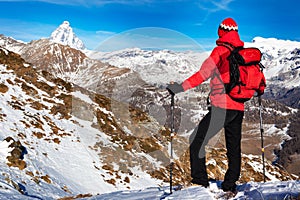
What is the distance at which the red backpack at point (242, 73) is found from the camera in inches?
280

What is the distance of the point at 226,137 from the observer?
25.8 feet

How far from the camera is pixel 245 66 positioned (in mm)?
7242

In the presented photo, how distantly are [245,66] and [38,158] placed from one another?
1461cm

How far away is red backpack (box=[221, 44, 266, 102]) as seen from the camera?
7.11 meters

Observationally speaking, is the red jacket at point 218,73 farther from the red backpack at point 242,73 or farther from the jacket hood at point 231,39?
the red backpack at point 242,73

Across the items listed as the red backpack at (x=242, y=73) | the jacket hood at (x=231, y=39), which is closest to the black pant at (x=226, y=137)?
the red backpack at (x=242, y=73)

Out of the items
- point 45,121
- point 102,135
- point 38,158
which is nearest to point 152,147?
point 102,135

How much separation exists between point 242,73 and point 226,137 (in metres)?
1.76

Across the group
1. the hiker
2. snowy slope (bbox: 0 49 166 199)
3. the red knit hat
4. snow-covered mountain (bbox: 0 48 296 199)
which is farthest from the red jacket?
snowy slope (bbox: 0 49 166 199)

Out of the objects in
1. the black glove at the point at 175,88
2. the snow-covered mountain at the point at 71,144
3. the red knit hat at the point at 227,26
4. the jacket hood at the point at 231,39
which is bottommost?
the snow-covered mountain at the point at 71,144

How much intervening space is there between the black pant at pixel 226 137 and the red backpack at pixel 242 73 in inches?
21.6

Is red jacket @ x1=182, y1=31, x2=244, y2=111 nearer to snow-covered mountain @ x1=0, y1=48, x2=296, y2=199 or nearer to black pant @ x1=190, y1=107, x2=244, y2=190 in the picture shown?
black pant @ x1=190, y1=107, x2=244, y2=190

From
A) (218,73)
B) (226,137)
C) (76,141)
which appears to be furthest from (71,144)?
(218,73)

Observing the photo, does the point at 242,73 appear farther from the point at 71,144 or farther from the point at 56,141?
the point at 71,144
